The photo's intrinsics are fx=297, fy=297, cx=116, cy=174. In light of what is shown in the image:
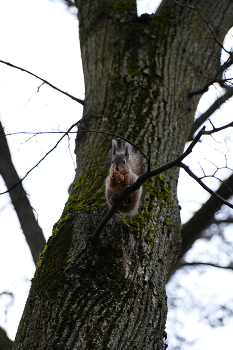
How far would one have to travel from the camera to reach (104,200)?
1834 millimetres

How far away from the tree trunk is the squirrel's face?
22cm

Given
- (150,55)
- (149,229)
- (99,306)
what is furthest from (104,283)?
(150,55)

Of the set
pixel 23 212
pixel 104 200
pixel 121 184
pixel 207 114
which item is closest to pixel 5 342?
pixel 23 212

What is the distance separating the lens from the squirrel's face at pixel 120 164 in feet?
5.62

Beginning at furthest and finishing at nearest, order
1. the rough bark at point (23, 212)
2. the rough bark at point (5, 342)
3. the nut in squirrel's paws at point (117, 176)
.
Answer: the rough bark at point (23, 212)
the rough bark at point (5, 342)
the nut in squirrel's paws at point (117, 176)

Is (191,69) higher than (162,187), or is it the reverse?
(191,69)

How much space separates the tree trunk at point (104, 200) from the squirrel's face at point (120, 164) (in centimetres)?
22

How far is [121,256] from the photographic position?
1559 mm

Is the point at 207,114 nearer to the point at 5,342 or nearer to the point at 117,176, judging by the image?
the point at 117,176

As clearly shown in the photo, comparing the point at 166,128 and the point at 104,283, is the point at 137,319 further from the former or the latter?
the point at 166,128

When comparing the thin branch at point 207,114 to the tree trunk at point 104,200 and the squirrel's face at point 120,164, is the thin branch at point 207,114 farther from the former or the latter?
the squirrel's face at point 120,164

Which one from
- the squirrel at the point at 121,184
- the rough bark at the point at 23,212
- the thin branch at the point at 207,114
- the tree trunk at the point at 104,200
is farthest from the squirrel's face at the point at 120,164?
the thin branch at the point at 207,114

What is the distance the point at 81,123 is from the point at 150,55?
0.83 m

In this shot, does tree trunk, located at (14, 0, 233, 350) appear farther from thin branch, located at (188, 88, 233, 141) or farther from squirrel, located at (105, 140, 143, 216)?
thin branch, located at (188, 88, 233, 141)
